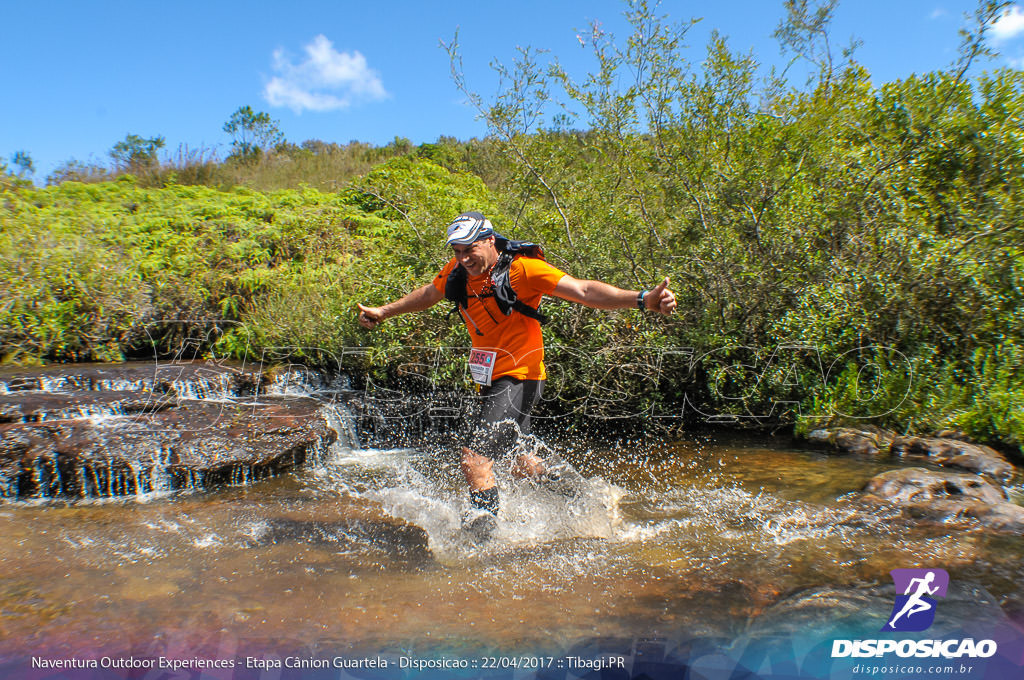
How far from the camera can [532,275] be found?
152 inches

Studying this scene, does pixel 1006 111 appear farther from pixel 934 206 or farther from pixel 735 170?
pixel 735 170

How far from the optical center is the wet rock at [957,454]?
5.01 meters

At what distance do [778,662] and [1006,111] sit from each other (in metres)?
6.38

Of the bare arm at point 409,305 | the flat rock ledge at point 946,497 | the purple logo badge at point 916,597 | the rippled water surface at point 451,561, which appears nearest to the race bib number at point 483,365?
the bare arm at point 409,305

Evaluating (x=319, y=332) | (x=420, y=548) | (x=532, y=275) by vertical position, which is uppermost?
(x=532, y=275)

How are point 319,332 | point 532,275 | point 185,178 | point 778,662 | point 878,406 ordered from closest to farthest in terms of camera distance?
point 778,662, point 532,275, point 878,406, point 319,332, point 185,178

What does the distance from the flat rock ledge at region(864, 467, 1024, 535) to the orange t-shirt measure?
2654mm

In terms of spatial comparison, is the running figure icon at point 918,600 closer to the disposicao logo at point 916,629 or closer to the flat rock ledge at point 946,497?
the disposicao logo at point 916,629

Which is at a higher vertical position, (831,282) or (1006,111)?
(1006,111)

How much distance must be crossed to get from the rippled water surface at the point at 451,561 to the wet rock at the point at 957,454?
0.43 meters

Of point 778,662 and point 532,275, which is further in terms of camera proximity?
point 532,275

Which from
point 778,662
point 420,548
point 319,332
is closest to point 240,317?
point 319,332

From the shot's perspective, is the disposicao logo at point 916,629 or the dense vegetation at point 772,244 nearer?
the disposicao logo at point 916,629

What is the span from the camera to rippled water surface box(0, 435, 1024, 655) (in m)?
3.10
